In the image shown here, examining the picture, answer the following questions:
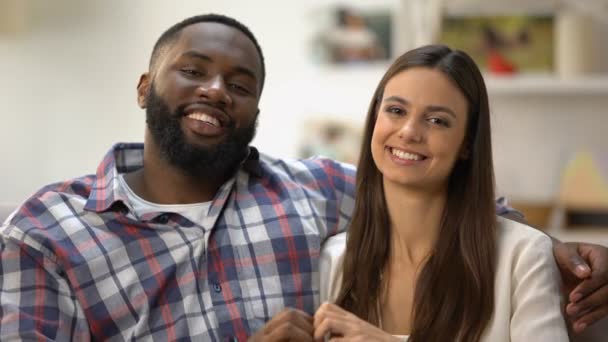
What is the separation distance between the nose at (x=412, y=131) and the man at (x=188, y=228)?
0.29 m

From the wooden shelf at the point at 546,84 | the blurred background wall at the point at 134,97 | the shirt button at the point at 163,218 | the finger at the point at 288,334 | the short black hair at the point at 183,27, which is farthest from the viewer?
the blurred background wall at the point at 134,97

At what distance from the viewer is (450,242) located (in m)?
1.49

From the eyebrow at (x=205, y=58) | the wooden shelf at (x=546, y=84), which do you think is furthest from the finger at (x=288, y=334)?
the wooden shelf at (x=546, y=84)

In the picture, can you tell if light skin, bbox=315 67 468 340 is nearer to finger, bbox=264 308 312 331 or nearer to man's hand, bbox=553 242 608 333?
finger, bbox=264 308 312 331

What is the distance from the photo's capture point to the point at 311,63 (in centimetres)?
324

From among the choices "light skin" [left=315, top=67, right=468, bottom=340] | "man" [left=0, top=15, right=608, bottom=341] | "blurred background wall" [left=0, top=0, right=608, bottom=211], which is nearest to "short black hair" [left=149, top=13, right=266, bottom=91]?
"man" [left=0, top=15, right=608, bottom=341]

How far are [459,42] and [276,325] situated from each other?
5.83 ft

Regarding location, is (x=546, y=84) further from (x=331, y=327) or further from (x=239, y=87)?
(x=331, y=327)

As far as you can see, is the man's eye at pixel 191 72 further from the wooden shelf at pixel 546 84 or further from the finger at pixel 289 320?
the wooden shelf at pixel 546 84

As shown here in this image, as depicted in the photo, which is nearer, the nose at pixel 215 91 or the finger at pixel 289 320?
the finger at pixel 289 320

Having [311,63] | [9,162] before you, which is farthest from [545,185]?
[9,162]

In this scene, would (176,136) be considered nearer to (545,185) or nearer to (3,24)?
(3,24)

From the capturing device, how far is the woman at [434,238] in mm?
1392

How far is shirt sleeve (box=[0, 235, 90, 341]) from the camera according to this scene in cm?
136
